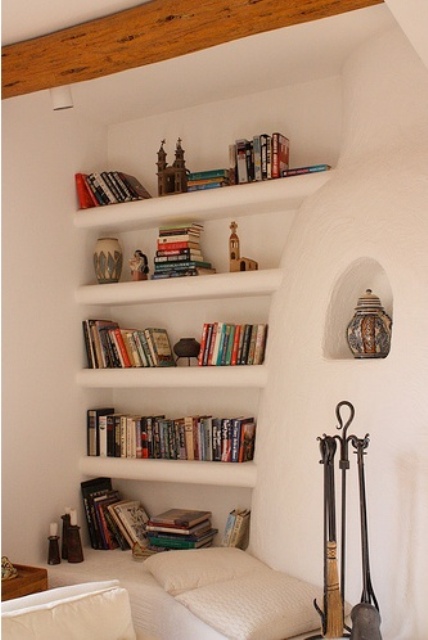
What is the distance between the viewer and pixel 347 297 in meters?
3.29

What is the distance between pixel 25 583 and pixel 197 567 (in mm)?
769

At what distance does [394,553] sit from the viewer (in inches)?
111

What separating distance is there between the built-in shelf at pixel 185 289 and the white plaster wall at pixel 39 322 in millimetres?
176

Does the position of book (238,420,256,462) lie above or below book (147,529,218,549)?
above

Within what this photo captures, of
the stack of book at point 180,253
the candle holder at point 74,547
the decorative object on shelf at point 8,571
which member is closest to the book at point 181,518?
the candle holder at point 74,547

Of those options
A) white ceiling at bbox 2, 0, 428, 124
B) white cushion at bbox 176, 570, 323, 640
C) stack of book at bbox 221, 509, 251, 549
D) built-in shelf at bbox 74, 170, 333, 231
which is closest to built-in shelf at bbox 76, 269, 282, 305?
built-in shelf at bbox 74, 170, 333, 231

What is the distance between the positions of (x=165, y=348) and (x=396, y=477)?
1.56 metres

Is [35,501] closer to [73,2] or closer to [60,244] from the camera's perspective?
[60,244]

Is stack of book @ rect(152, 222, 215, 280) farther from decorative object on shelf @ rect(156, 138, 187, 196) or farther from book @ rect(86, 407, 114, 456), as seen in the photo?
book @ rect(86, 407, 114, 456)

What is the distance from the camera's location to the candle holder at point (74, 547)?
11.9 ft

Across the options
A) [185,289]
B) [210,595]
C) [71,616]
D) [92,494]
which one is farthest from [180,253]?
[71,616]

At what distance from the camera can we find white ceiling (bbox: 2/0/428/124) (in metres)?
2.70

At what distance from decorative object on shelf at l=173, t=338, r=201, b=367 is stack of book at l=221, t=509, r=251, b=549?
0.84 meters

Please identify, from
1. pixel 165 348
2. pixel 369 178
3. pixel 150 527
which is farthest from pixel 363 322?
pixel 150 527
